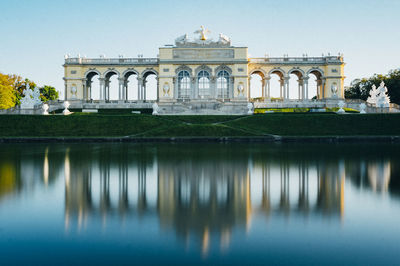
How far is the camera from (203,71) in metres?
61.4

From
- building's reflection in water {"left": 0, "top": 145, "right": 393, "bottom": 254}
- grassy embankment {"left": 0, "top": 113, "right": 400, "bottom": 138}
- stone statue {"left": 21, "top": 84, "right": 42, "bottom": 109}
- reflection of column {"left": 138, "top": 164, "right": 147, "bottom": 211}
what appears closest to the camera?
building's reflection in water {"left": 0, "top": 145, "right": 393, "bottom": 254}

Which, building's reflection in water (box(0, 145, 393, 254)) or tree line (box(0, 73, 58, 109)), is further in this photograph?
tree line (box(0, 73, 58, 109))

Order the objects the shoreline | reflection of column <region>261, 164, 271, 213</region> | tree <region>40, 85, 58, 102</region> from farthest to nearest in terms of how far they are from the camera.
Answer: tree <region>40, 85, 58, 102</region> → the shoreline → reflection of column <region>261, 164, 271, 213</region>

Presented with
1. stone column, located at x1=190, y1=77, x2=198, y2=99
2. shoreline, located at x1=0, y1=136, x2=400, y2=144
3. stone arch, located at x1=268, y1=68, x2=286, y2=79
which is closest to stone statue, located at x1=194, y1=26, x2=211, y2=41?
stone column, located at x1=190, y1=77, x2=198, y2=99

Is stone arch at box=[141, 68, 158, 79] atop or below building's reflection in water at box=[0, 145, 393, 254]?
atop

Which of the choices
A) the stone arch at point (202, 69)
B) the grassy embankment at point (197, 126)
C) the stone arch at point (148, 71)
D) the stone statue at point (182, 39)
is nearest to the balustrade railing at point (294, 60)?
the stone arch at point (202, 69)

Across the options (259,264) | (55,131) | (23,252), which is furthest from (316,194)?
(55,131)

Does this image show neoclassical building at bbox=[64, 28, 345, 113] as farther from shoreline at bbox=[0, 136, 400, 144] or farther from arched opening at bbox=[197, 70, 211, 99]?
shoreline at bbox=[0, 136, 400, 144]

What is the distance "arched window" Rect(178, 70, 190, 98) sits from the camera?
61.6 m

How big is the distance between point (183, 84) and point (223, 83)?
24.6 feet

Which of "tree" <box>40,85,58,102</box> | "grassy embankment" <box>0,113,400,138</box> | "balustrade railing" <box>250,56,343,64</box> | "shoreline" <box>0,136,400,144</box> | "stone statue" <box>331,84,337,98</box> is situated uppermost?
"balustrade railing" <box>250,56,343,64</box>

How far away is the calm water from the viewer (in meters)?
6.14

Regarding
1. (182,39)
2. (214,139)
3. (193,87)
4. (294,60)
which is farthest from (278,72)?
(214,139)

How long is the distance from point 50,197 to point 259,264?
724cm
